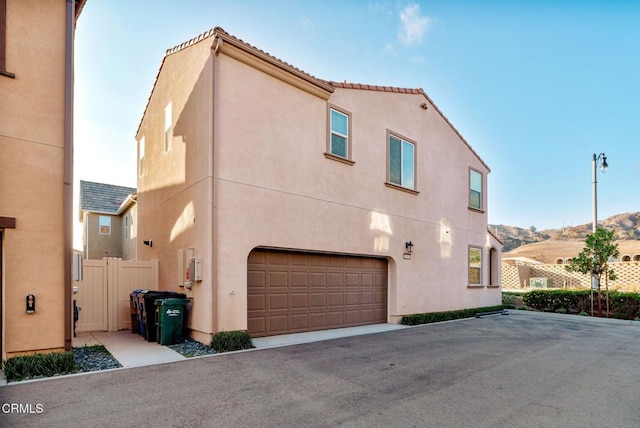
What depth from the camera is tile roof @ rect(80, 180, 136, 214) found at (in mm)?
19703

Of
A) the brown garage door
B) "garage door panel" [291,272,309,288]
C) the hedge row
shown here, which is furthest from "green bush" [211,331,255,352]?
the hedge row

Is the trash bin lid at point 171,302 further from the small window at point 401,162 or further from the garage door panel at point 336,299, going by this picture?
the small window at point 401,162

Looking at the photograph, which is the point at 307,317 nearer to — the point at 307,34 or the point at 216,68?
the point at 216,68

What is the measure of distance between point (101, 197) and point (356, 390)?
2026 centimetres

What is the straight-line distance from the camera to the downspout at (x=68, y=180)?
6.40 meters

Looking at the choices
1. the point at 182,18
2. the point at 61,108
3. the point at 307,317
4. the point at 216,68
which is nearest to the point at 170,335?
the point at 307,317

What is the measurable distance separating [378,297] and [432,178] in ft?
16.0

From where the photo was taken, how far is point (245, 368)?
249 inches

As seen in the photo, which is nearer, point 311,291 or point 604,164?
point 311,291

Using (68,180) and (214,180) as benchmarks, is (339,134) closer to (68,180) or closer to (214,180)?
(214,180)

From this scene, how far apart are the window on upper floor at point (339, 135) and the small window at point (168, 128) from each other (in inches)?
174

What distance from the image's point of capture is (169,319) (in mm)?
8156

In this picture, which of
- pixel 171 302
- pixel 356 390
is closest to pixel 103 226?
pixel 171 302

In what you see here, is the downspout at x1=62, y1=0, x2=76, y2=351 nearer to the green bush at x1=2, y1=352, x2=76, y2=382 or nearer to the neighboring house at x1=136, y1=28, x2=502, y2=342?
the green bush at x1=2, y1=352, x2=76, y2=382
